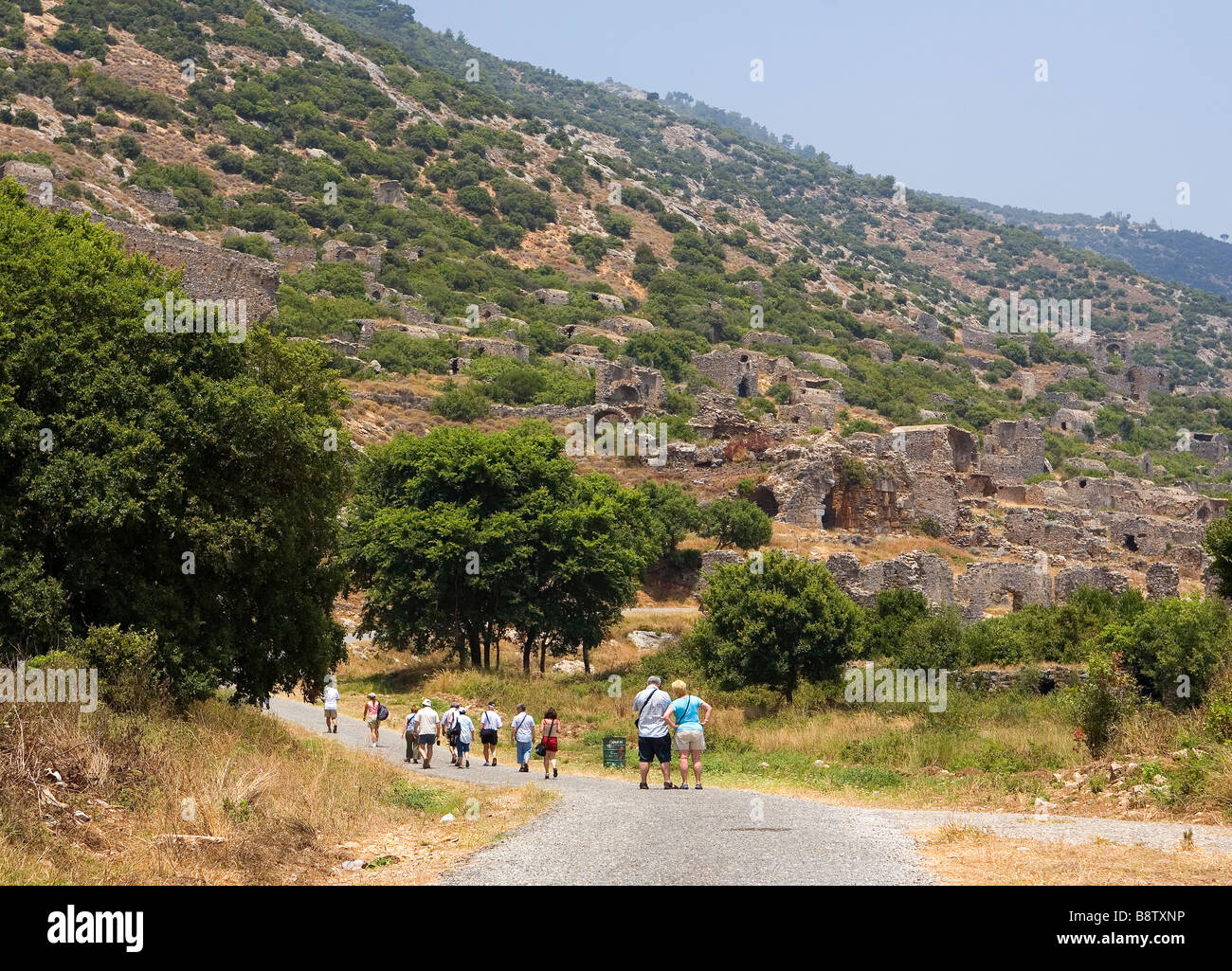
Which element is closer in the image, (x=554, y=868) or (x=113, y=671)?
(x=554, y=868)

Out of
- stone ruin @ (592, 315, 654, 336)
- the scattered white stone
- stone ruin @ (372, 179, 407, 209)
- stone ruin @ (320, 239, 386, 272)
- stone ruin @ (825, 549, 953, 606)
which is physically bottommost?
the scattered white stone

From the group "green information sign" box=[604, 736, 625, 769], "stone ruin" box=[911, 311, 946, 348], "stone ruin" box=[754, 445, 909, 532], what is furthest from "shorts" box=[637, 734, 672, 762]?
"stone ruin" box=[911, 311, 946, 348]

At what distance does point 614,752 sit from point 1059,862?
1082 centimetres

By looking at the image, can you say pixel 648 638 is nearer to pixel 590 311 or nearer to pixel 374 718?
pixel 374 718

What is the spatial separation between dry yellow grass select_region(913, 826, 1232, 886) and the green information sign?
8920mm

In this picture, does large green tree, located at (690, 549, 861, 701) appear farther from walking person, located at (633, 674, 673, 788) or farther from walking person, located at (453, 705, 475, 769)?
walking person, located at (633, 674, 673, 788)

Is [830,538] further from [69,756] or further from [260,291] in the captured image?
[69,756]

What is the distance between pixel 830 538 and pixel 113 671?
32.5 metres

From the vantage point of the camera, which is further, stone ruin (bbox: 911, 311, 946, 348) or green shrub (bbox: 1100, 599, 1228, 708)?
stone ruin (bbox: 911, 311, 946, 348)

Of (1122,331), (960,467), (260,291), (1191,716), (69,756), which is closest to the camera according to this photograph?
(69,756)

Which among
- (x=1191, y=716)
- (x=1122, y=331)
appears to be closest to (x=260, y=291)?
(x=1191, y=716)

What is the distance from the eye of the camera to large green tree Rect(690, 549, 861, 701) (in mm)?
25938
